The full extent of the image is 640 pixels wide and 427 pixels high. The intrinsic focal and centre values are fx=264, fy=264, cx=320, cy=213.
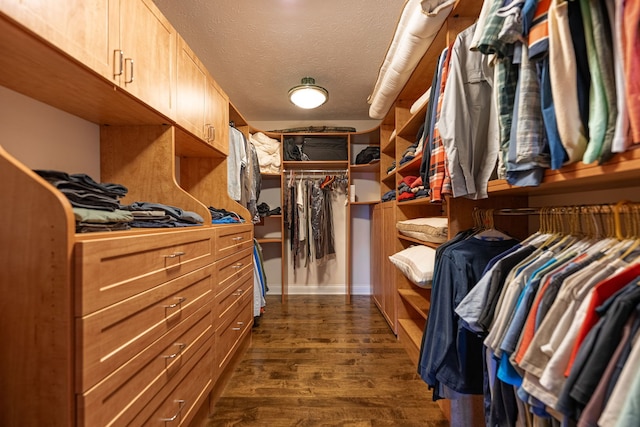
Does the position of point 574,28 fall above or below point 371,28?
below

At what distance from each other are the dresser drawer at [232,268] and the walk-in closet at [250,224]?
0.07 ft

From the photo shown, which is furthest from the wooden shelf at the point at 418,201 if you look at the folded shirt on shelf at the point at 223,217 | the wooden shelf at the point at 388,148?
the folded shirt on shelf at the point at 223,217

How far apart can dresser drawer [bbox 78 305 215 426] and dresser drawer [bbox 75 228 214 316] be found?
0.22m

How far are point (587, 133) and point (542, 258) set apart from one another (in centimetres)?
37

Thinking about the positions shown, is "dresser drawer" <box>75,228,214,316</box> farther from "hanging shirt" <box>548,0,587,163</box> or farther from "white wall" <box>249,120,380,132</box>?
"white wall" <box>249,120,380,132</box>

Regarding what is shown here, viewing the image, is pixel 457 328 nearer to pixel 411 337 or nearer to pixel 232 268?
pixel 411 337

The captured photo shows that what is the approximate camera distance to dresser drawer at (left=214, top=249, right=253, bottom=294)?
153 centimetres

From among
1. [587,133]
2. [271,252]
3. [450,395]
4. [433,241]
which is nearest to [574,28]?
[587,133]

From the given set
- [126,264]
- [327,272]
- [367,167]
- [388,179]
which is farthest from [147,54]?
[327,272]

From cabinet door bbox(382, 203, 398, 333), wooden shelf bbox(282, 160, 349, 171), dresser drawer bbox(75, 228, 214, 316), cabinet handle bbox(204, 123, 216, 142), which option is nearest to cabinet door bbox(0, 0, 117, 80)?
dresser drawer bbox(75, 228, 214, 316)

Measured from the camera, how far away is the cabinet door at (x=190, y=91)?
1423 millimetres

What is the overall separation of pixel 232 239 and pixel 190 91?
3.01 feet

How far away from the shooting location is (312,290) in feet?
11.6

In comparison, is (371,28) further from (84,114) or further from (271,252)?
(271,252)
